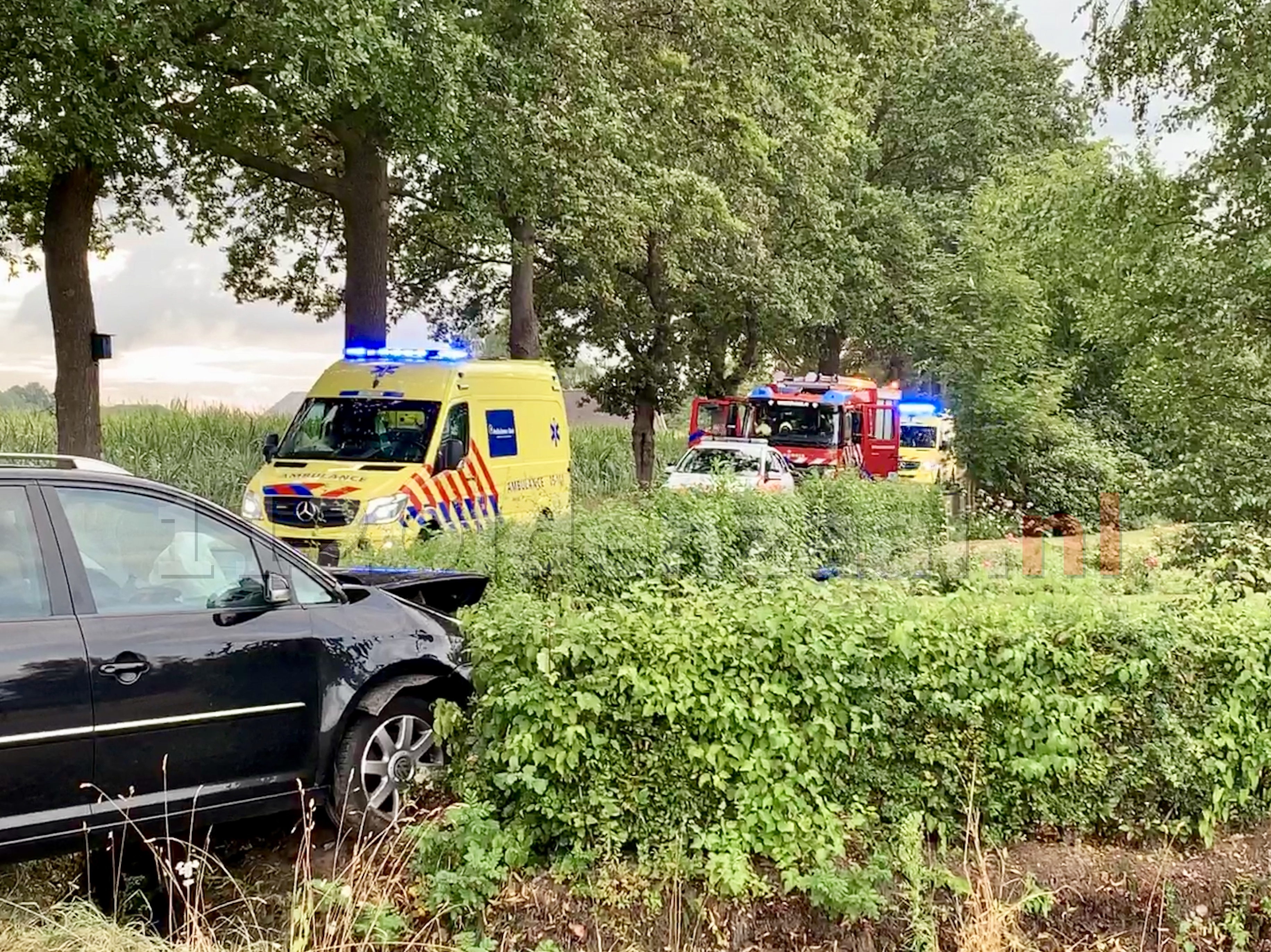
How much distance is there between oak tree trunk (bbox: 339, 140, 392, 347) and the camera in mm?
15320

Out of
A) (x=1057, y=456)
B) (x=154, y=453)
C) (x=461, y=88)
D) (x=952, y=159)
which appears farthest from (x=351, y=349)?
(x=952, y=159)

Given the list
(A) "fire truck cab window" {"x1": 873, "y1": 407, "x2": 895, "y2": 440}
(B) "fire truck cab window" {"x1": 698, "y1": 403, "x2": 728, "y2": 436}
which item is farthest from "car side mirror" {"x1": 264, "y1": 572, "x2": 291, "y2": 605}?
(A) "fire truck cab window" {"x1": 873, "y1": 407, "x2": 895, "y2": 440}

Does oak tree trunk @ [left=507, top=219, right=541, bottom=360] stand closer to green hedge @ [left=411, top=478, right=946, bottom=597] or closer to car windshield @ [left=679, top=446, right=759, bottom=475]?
car windshield @ [left=679, top=446, right=759, bottom=475]

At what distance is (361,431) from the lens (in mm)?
11828

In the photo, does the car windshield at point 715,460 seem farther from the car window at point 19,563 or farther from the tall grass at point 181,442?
the car window at point 19,563

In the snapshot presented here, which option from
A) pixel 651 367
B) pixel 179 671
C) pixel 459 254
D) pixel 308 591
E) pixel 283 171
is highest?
pixel 459 254

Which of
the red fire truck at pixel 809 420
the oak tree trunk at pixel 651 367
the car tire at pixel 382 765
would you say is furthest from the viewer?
the oak tree trunk at pixel 651 367

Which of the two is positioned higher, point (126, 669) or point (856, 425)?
point (856, 425)

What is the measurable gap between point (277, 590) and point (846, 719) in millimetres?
2477

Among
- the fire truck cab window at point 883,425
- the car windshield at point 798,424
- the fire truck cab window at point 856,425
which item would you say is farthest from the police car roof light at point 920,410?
the car windshield at point 798,424

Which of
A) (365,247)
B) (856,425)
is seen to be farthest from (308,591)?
(856,425)

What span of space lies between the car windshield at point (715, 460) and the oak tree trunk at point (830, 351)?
16428 mm

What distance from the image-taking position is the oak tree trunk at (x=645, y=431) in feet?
88.9

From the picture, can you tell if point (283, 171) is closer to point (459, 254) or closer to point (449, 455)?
point (449, 455)
